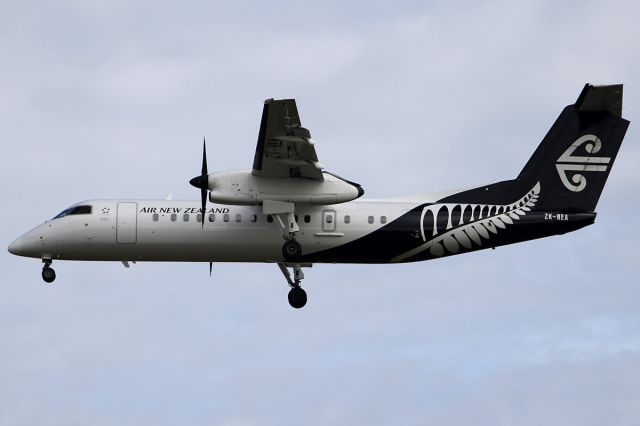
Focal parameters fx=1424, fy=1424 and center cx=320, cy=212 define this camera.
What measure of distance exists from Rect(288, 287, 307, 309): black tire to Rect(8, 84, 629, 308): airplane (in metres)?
1.35

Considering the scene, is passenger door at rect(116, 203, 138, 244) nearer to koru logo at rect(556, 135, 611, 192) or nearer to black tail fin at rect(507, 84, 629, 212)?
black tail fin at rect(507, 84, 629, 212)

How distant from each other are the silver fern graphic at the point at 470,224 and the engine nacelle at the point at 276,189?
2272 mm

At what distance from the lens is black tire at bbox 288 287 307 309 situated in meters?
37.7

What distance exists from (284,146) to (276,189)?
1.77 meters

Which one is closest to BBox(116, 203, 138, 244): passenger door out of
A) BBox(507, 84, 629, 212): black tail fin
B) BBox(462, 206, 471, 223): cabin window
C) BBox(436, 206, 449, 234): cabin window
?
BBox(436, 206, 449, 234): cabin window

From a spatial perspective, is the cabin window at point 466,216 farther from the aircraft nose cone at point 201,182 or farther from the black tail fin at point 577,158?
the aircraft nose cone at point 201,182

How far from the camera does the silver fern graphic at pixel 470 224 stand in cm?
3581

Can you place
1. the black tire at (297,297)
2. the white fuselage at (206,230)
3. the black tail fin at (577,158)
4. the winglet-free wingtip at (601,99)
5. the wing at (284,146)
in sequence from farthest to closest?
the black tire at (297,297) < the black tail fin at (577,158) < the white fuselage at (206,230) < the winglet-free wingtip at (601,99) < the wing at (284,146)

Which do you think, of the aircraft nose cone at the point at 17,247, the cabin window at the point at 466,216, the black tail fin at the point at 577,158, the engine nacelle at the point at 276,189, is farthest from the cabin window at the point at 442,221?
the aircraft nose cone at the point at 17,247

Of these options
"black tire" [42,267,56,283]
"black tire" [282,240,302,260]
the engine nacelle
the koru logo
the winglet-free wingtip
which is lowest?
"black tire" [42,267,56,283]

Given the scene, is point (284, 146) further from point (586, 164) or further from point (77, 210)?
point (586, 164)

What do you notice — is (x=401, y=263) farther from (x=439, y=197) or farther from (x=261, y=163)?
(x=261, y=163)

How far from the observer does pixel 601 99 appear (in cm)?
3572

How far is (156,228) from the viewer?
36.1 meters
